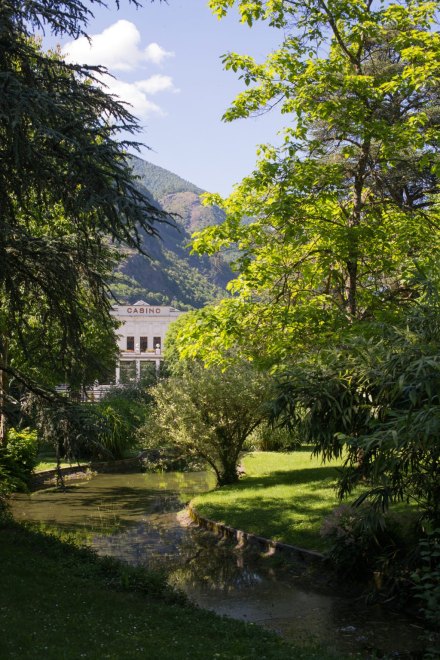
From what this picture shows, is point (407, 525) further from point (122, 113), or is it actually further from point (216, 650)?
point (122, 113)

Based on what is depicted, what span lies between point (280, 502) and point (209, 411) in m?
3.65

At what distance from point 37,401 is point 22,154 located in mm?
4061

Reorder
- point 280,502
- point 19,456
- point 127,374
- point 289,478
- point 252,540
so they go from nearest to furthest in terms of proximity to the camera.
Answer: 1. point 252,540
2. point 280,502
3. point 289,478
4. point 19,456
5. point 127,374

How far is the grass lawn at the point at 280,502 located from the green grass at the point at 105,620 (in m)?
3.97

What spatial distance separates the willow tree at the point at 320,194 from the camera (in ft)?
39.1

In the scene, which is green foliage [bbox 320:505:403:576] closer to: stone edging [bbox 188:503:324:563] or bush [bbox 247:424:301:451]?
stone edging [bbox 188:503:324:563]

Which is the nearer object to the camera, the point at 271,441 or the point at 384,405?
the point at 384,405

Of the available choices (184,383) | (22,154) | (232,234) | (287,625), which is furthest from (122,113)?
(184,383)

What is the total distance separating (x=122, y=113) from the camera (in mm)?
9055

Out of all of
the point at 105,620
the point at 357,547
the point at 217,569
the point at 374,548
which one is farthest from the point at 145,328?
the point at 105,620

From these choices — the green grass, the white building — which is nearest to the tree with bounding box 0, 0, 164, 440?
the green grass

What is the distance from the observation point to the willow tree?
11922 millimetres

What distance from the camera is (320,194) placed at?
1230cm

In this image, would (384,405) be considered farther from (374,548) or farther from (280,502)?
(280,502)
